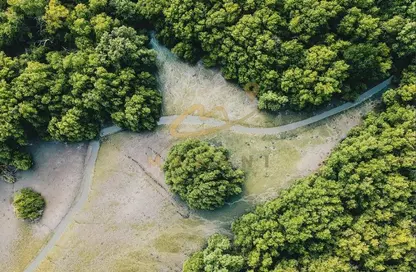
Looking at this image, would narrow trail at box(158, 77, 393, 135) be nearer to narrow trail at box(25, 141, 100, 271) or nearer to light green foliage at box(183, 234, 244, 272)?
narrow trail at box(25, 141, 100, 271)

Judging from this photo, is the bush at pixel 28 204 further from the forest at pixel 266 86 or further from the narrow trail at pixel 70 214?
the narrow trail at pixel 70 214

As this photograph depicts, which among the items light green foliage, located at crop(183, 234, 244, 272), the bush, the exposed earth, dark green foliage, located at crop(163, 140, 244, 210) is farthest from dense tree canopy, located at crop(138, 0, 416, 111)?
the bush

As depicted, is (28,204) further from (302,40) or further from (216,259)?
(302,40)

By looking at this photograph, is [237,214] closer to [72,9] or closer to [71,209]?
[71,209]

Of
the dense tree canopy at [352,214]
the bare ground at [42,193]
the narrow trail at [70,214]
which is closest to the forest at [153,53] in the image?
the bare ground at [42,193]

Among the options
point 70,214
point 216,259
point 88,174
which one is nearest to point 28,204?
point 70,214

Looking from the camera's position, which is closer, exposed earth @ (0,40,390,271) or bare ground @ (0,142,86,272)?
exposed earth @ (0,40,390,271)

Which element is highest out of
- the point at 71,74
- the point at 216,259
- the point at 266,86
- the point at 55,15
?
the point at 55,15
